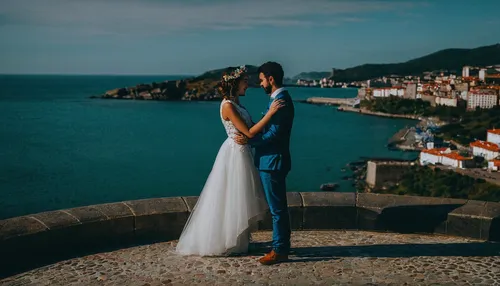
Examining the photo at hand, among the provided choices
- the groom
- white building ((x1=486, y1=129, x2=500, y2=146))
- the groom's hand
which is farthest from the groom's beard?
white building ((x1=486, y1=129, x2=500, y2=146))

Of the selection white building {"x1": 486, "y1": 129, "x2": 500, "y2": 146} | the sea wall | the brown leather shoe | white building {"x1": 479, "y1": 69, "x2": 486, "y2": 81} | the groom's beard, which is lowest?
the sea wall

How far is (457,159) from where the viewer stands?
51.4 meters

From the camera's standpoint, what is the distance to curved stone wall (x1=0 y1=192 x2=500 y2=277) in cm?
411

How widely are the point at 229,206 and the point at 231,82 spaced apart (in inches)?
37.0

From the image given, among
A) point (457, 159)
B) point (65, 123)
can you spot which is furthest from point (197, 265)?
point (65, 123)

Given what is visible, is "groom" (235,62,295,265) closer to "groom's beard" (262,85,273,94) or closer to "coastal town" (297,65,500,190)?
"groom's beard" (262,85,273,94)

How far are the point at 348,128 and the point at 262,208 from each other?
74115 millimetres

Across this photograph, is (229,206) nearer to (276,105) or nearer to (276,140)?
(276,140)

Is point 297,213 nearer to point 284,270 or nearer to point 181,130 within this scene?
point 284,270

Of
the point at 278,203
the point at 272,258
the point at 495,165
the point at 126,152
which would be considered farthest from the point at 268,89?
the point at 495,165

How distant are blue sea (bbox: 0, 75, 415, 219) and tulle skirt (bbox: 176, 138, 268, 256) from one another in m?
26.2

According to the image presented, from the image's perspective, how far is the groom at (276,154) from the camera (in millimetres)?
3732

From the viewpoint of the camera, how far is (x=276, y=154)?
3822mm

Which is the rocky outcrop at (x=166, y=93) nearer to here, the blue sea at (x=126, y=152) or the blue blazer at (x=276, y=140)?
the blue sea at (x=126, y=152)
